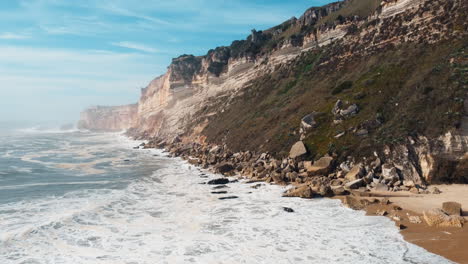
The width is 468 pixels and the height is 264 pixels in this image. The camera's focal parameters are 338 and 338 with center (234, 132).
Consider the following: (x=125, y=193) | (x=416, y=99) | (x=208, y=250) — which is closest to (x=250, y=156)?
(x=125, y=193)

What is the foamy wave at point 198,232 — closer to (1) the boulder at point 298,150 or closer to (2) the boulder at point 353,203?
(2) the boulder at point 353,203

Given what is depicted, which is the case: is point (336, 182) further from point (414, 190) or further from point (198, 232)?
point (198, 232)

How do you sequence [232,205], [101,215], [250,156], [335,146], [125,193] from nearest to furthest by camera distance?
[101,215], [232,205], [125,193], [335,146], [250,156]

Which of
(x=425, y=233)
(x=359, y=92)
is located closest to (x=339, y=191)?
(x=425, y=233)

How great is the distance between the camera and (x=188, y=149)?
184ft

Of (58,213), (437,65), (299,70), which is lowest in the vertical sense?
(58,213)

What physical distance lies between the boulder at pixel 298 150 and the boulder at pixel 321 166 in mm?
2621

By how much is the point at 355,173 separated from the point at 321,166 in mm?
3012

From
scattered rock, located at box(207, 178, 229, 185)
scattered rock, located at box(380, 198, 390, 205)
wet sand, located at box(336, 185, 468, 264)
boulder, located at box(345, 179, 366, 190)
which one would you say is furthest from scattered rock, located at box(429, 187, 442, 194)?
scattered rock, located at box(207, 178, 229, 185)

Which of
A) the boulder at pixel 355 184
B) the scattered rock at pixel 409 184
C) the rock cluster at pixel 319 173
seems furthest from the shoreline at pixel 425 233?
the boulder at pixel 355 184

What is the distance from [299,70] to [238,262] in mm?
47959

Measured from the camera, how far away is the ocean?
1350cm

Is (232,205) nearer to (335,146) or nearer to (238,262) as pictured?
(238,262)

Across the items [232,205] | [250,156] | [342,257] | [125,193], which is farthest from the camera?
[250,156]
